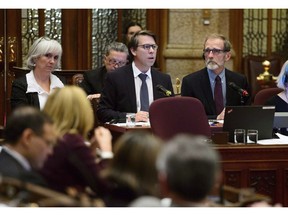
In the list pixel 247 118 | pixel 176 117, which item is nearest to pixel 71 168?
pixel 176 117

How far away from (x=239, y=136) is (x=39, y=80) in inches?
65.4

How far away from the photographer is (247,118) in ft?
19.4

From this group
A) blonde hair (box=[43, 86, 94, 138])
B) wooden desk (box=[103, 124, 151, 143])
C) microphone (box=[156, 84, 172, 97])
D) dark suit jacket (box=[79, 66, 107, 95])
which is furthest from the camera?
dark suit jacket (box=[79, 66, 107, 95])

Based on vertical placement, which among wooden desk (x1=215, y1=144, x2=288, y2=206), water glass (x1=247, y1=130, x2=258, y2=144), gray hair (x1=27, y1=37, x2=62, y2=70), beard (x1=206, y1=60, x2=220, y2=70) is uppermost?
gray hair (x1=27, y1=37, x2=62, y2=70)

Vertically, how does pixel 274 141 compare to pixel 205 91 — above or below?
below

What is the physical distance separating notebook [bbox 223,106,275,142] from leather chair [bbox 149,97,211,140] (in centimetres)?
17

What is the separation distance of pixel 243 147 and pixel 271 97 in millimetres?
1152

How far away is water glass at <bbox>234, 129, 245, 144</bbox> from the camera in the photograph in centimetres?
596

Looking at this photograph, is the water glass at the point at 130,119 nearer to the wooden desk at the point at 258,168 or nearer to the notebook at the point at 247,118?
the notebook at the point at 247,118

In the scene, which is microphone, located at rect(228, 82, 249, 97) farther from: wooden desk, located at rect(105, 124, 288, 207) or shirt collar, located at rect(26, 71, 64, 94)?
shirt collar, located at rect(26, 71, 64, 94)

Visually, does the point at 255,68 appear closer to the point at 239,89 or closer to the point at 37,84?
the point at 239,89

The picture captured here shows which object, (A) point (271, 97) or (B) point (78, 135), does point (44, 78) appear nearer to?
(A) point (271, 97)

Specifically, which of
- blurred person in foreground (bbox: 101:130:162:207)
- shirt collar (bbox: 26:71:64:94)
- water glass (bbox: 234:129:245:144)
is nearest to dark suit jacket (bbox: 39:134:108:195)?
blurred person in foreground (bbox: 101:130:162:207)

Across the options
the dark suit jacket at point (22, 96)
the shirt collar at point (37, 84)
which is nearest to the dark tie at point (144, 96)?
the shirt collar at point (37, 84)
